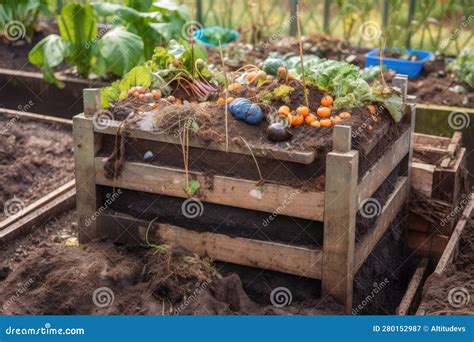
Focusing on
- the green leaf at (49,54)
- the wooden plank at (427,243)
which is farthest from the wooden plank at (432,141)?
the green leaf at (49,54)

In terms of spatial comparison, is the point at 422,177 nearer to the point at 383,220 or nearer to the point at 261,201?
the point at 383,220

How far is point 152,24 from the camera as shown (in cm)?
643

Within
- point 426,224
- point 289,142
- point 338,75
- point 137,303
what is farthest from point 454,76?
point 137,303

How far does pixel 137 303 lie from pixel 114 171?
0.72m

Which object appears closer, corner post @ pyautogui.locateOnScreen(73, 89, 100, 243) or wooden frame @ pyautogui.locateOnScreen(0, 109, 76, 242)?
corner post @ pyautogui.locateOnScreen(73, 89, 100, 243)

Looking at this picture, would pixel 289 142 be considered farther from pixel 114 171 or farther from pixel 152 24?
pixel 152 24

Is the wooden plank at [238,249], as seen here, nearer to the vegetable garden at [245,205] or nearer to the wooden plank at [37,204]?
the vegetable garden at [245,205]

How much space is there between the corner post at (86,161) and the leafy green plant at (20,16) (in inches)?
136

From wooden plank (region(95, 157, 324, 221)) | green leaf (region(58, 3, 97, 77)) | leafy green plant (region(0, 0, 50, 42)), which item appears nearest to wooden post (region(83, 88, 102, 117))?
wooden plank (region(95, 157, 324, 221))

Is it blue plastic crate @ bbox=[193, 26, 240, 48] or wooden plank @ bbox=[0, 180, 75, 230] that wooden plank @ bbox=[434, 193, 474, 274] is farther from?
blue plastic crate @ bbox=[193, 26, 240, 48]

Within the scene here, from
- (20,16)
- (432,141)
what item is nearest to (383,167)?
(432,141)

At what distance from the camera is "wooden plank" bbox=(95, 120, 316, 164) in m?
3.60

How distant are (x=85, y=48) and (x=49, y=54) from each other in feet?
1.42

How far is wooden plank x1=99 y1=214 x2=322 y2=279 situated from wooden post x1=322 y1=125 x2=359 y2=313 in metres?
0.07
